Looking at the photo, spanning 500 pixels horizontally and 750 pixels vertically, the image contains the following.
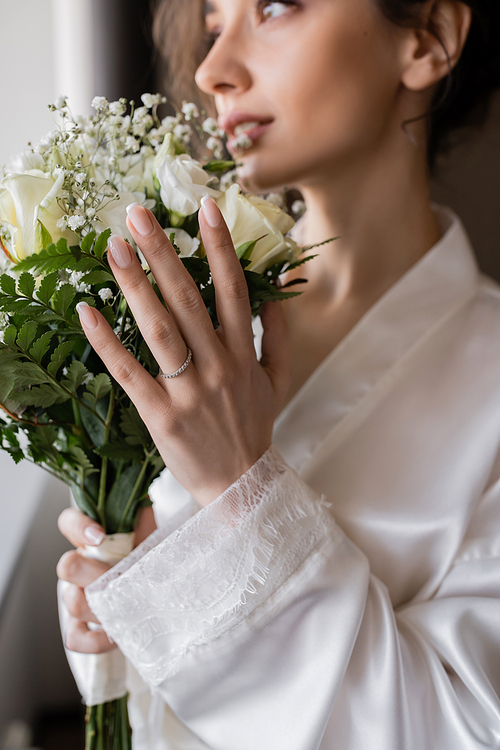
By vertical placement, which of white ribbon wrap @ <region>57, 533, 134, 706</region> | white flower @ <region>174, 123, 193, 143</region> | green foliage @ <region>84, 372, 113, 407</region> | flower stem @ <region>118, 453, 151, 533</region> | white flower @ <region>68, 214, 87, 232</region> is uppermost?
white flower @ <region>174, 123, 193, 143</region>

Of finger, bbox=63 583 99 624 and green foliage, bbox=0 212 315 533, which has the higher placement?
green foliage, bbox=0 212 315 533

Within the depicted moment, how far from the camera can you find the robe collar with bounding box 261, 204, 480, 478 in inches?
34.5

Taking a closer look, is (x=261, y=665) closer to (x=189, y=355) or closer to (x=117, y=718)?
(x=117, y=718)

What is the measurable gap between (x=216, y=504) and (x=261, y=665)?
221mm

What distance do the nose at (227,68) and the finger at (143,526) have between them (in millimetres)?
654

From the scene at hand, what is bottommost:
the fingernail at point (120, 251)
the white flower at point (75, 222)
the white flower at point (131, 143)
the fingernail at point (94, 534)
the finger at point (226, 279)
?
the fingernail at point (94, 534)

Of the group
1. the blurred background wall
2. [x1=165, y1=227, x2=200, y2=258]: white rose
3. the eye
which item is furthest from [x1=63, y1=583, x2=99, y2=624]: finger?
the eye

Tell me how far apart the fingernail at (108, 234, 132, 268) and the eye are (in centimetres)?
57

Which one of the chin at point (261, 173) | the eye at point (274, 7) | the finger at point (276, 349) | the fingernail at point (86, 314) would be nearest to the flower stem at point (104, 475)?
the fingernail at point (86, 314)

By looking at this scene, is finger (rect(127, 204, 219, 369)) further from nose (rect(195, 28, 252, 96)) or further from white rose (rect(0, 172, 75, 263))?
nose (rect(195, 28, 252, 96))

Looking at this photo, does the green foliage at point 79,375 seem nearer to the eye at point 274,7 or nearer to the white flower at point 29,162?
the white flower at point 29,162

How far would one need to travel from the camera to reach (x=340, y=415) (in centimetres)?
88

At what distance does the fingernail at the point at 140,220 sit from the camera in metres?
0.51

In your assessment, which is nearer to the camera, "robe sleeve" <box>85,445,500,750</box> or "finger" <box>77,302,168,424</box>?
"finger" <box>77,302,168,424</box>
